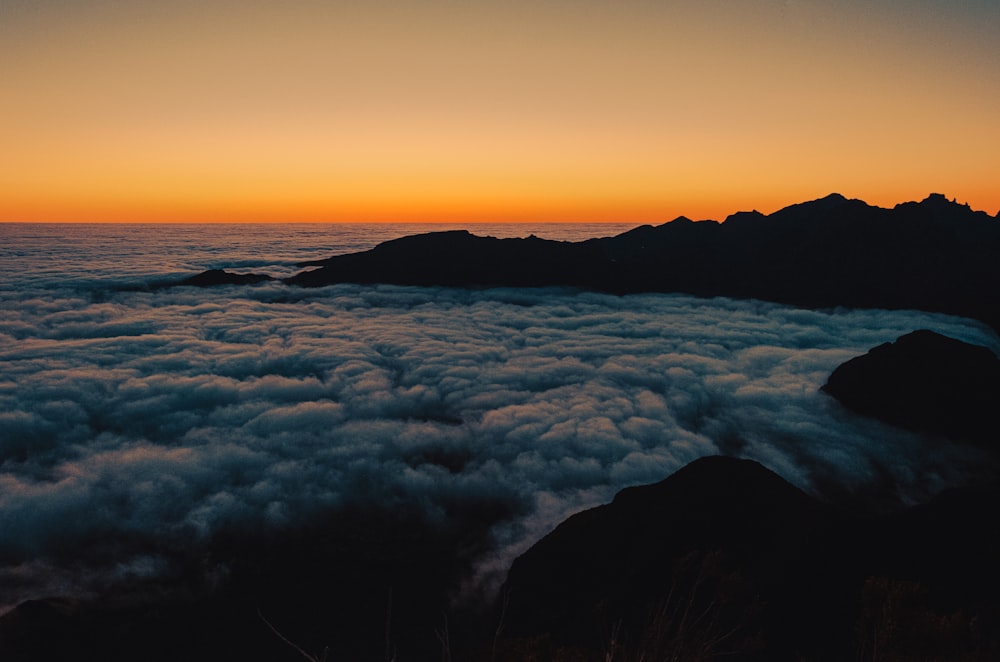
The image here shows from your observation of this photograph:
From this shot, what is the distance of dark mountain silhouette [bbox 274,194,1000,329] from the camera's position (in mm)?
60156

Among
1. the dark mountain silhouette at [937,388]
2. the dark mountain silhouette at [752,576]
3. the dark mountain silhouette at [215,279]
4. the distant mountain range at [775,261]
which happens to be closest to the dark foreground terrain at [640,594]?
the dark mountain silhouette at [752,576]

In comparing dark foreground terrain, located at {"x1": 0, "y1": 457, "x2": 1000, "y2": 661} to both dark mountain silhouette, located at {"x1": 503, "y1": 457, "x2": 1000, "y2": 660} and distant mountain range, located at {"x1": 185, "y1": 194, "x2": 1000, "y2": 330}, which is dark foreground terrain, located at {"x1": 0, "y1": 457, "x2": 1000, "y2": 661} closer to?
dark mountain silhouette, located at {"x1": 503, "y1": 457, "x2": 1000, "y2": 660}

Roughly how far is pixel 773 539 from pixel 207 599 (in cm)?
1287

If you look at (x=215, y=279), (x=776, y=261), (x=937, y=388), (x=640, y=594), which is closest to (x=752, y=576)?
(x=640, y=594)

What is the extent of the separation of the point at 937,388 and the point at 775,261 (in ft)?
162

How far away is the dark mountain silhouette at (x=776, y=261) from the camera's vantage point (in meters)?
60.2

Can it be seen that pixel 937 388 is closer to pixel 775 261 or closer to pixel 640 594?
pixel 640 594

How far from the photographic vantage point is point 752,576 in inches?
281

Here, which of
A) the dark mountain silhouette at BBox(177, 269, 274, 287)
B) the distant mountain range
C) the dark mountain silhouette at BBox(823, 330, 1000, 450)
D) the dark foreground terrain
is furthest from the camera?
the dark mountain silhouette at BBox(177, 269, 274, 287)

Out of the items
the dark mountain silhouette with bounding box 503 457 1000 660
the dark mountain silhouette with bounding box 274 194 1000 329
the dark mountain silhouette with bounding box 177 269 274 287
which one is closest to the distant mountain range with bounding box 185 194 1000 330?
the dark mountain silhouette with bounding box 274 194 1000 329

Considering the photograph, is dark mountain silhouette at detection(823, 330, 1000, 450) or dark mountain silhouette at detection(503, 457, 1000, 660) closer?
dark mountain silhouette at detection(503, 457, 1000, 660)

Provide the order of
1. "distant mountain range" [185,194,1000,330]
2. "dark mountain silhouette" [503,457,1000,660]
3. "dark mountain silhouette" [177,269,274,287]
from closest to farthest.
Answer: "dark mountain silhouette" [503,457,1000,660]
"distant mountain range" [185,194,1000,330]
"dark mountain silhouette" [177,269,274,287]

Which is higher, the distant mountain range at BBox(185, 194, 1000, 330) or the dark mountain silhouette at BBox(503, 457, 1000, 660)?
the distant mountain range at BBox(185, 194, 1000, 330)

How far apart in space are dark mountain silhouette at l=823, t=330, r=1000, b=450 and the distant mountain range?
41.8 m
